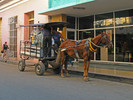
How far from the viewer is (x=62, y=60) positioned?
27.5 feet

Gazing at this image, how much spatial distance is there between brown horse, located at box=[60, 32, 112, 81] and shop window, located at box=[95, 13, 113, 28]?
5.74 m

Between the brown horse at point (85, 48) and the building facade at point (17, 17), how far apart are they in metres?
7.37

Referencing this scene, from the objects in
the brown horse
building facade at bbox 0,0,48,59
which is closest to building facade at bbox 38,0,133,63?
building facade at bbox 0,0,48,59

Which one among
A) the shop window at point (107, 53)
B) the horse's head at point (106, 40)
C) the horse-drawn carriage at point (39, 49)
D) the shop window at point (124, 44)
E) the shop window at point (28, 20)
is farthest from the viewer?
the shop window at point (28, 20)

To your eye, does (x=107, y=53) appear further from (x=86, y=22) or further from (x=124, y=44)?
(x=86, y=22)

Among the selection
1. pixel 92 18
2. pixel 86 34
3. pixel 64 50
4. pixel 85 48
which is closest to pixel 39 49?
pixel 64 50

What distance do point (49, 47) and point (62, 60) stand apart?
121cm

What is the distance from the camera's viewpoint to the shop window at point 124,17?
1154 cm

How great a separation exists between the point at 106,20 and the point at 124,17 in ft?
4.99

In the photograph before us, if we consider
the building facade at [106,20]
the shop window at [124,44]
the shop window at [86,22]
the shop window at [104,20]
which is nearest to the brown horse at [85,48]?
the building facade at [106,20]

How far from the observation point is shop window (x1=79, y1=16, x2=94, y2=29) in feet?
45.7

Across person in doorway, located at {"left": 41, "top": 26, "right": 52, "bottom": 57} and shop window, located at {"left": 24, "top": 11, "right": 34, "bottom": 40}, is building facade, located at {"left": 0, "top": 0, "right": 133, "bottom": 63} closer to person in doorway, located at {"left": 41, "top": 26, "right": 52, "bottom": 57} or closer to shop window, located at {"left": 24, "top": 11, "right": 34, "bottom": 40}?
shop window, located at {"left": 24, "top": 11, "right": 34, "bottom": 40}

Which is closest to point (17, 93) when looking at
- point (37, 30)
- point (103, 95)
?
point (103, 95)

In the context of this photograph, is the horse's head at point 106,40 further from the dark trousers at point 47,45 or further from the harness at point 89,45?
the dark trousers at point 47,45
